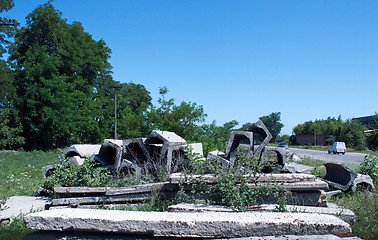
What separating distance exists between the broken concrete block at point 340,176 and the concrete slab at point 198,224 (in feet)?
10.3

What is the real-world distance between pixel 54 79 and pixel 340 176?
2740 cm

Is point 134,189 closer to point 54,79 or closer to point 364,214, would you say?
point 364,214

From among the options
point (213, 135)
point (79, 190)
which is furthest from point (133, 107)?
point (79, 190)

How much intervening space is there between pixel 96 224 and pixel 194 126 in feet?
26.9

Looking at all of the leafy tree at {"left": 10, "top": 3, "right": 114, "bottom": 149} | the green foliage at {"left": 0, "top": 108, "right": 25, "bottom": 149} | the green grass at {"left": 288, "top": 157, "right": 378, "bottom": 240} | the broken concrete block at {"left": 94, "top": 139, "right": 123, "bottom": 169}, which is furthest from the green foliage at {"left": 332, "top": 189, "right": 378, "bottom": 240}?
the green foliage at {"left": 0, "top": 108, "right": 25, "bottom": 149}

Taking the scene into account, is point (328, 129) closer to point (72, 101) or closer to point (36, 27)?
point (72, 101)

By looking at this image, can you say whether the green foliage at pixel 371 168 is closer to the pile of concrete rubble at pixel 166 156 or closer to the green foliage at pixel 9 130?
the pile of concrete rubble at pixel 166 156

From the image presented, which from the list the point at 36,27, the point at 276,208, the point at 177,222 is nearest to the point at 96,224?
the point at 177,222

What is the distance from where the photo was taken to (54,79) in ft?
92.1

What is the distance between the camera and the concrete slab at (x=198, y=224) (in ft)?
12.3

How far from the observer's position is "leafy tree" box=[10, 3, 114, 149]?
26984 mm

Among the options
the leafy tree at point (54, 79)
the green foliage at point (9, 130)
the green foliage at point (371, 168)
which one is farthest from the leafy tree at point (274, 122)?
the green foliage at point (371, 168)

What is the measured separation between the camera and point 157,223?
381 cm

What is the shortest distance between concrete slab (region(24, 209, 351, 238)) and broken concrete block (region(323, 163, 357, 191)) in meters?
3.13
